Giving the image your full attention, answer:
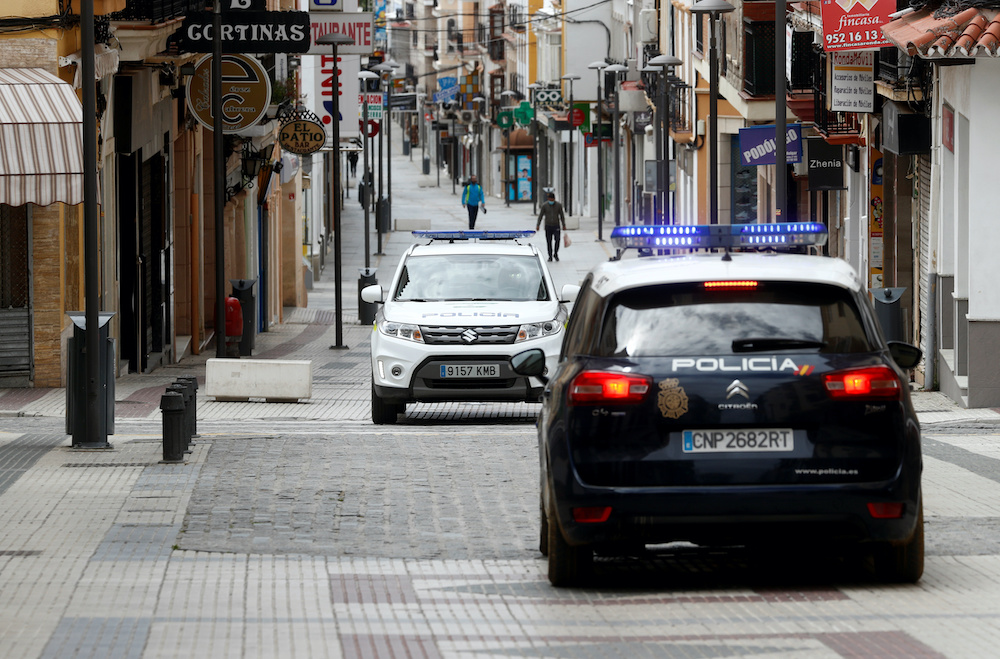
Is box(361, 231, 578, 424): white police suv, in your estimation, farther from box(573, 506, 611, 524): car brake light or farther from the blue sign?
the blue sign

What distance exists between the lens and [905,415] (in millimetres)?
7227

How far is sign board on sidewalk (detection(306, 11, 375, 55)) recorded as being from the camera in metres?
29.6

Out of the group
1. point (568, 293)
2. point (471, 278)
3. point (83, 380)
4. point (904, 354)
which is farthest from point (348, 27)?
point (904, 354)

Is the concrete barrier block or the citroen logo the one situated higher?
the citroen logo

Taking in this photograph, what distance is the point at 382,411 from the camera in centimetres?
1638

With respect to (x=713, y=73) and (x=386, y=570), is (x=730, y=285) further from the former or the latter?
(x=713, y=73)

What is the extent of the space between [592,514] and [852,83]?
17.0 m

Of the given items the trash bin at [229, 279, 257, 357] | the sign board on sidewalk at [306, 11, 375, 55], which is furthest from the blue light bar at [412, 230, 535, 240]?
the sign board on sidewalk at [306, 11, 375, 55]

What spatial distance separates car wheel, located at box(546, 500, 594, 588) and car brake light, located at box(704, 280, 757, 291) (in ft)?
3.81

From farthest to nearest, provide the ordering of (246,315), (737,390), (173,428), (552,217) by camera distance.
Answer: (552,217), (246,315), (173,428), (737,390)

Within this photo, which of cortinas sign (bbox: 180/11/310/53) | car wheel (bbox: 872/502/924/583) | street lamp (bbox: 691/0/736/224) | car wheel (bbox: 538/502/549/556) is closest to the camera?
car wheel (bbox: 872/502/924/583)

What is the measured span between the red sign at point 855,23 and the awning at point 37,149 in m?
9.07

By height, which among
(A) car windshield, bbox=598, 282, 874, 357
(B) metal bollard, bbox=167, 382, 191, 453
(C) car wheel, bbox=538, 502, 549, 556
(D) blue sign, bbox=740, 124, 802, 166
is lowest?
(C) car wheel, bbox=538, 502, 549, 556

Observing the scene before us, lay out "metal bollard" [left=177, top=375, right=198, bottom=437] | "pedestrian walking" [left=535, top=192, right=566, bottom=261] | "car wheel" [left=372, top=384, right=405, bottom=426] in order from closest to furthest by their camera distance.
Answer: "metal bollard" [left=177, top=375, right=198, bottom=437] → "car wheel" [left=372, top=384, right=405, bottom=426] → "pedestrian walking" [left=535, top=192, right=566, bottom=261]
